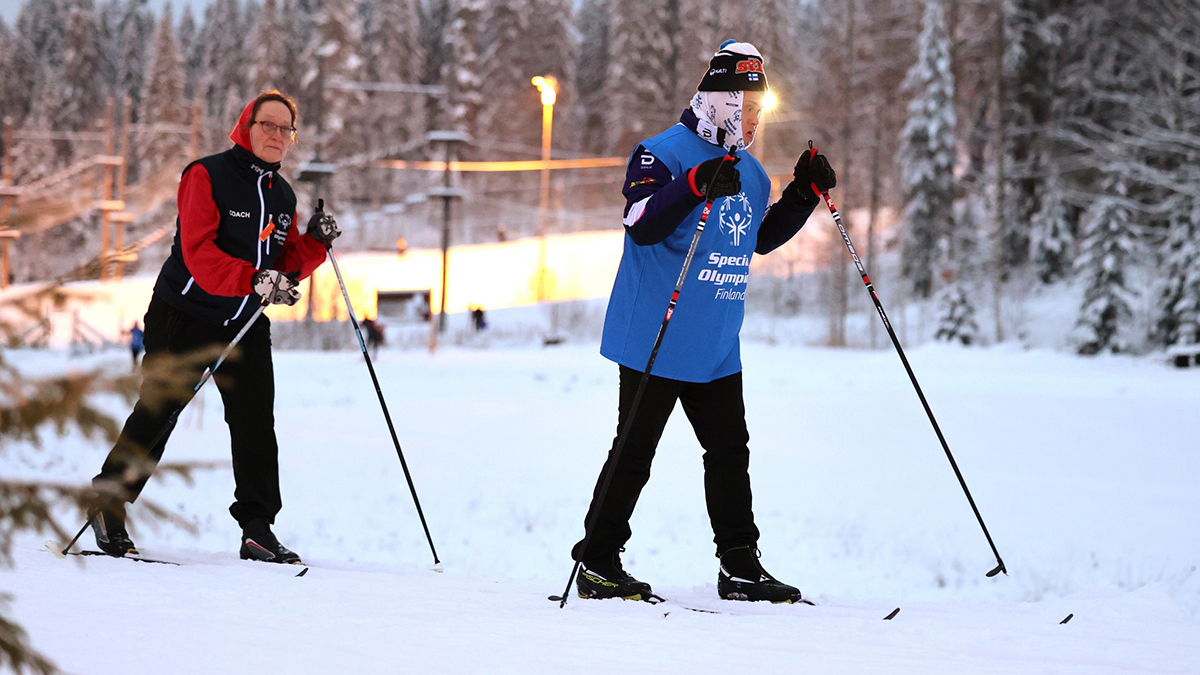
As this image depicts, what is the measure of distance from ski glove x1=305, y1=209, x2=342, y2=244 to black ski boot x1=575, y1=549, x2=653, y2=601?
1.90 m

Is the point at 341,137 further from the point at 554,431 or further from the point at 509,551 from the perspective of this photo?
the point at 509,551

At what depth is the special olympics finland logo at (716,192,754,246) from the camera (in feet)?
12.7

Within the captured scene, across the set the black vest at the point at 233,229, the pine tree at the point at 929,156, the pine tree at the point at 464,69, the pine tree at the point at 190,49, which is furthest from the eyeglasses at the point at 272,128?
the pine tree at the point at 190,49

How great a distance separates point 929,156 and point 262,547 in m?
33.4

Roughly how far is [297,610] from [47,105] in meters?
68.6

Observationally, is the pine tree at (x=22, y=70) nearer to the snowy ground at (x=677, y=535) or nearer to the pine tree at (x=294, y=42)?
the pine tree at (x=294, y=42)

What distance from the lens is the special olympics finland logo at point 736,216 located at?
12.7 feet

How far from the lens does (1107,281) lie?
2359cm

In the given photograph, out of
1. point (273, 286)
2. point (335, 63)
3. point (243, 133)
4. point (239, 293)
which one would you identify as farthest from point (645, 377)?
point (335, 63)

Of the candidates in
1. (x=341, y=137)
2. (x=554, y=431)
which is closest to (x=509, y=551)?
(x=554, y=431)

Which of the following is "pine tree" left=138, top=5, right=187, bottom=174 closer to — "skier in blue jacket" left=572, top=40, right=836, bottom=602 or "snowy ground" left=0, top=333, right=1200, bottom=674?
"snowy ground" left=0, top=333, right=1200, bottom=674

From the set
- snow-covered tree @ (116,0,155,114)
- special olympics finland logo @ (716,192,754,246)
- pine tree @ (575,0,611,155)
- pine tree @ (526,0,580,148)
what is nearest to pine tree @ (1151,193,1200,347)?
special olympics finland logo @ (716,192,754,246)

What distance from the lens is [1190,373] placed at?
56.0 ft

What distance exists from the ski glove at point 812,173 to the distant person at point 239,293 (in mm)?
2118
